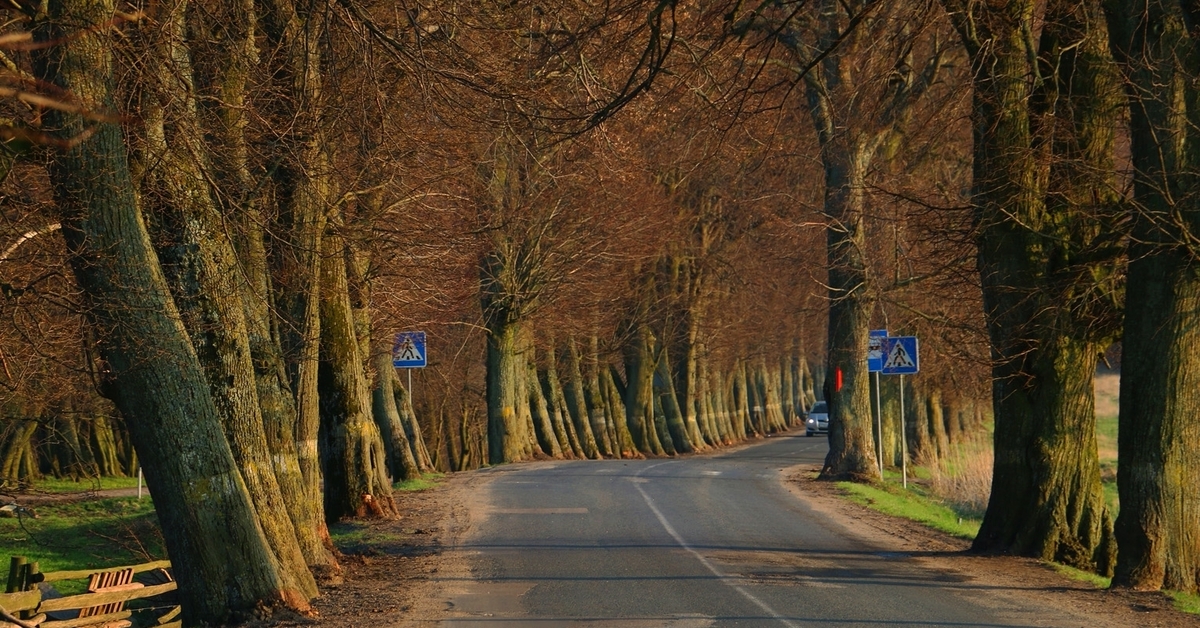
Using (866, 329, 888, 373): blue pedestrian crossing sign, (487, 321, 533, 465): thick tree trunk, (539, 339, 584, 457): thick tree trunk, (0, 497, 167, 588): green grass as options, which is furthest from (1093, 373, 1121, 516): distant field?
(539, 339, 584, 457): thick tree trunk

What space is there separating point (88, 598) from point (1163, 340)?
1062 centimetres

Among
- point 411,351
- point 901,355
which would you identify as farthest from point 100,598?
point 901,355

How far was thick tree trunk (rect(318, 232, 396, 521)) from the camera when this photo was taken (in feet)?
63.1

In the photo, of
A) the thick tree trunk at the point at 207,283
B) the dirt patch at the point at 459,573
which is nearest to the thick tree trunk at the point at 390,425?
the dirt patch at the point at 459,573

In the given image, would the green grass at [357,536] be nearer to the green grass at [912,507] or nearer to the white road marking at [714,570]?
the white road marking at [714,570]

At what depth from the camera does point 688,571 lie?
1482cm

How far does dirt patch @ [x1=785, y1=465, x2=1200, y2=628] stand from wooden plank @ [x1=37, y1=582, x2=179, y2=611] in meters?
8.14

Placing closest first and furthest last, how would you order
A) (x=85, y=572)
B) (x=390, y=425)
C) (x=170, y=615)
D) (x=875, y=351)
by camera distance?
(x=85, y=572), (x=170, y=615), (x=875, y=351), (x=390, y=425)

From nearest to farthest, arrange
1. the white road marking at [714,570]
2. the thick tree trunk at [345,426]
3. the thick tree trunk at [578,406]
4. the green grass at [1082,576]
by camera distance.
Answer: the white road marking at [714,570], the green grass at [1082,576], the thick tree trunk at [345,426], the thick tree trunk at [578,406]

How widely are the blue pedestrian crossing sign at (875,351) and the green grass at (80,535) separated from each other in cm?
1401

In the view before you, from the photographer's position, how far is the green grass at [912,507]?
21091mm

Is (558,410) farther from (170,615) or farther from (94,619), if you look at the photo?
(94,619)

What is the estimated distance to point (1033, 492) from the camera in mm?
16375

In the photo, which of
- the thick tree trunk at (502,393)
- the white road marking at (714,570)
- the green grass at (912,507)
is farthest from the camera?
the thick tree trunk at (502,393)
